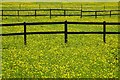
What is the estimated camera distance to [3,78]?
1196 cm

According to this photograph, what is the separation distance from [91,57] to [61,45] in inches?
178

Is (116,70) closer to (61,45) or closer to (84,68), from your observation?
(84,68)

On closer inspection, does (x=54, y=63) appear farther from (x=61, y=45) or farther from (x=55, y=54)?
(x=61, y=45)

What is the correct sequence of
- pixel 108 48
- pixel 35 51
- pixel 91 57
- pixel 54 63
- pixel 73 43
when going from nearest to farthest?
pixel 54 63
pixel 91 57
pixel 35 51
pixel 108 48
pixel 73 43

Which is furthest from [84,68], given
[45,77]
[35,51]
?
[35,51]

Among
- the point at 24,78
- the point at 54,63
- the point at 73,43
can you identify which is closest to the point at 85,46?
the point at 73,43

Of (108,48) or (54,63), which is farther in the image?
(108,48)

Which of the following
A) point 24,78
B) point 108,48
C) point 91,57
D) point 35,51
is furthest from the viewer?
point 108,48

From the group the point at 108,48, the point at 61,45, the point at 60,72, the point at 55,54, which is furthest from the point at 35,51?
the point at 60,72

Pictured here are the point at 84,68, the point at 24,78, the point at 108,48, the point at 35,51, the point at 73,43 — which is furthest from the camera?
the point at 73,43

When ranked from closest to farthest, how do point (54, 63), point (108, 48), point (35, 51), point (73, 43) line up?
point (54, 63) → point (35, 51) → point (108, 48) → point (73, 43)

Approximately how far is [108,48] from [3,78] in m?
8.87

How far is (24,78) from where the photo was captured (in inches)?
470

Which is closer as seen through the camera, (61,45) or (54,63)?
(54,63)
